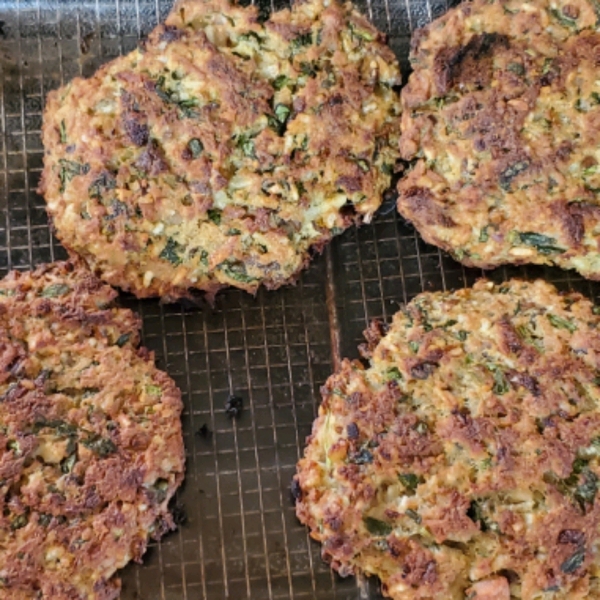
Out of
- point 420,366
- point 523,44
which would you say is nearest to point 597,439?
point 420,366

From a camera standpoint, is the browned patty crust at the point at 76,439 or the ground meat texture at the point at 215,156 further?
the ground meat texture at the point at 215,156

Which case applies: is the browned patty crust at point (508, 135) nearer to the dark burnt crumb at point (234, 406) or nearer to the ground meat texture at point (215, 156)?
the ground meat texture at point (215, 156)

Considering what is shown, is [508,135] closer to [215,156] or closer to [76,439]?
[215,156]

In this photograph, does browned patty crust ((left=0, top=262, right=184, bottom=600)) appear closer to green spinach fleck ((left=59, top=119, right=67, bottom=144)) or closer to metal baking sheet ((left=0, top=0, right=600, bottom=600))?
metal baking sheet ((left=0, top=0, right=600, bottom=600))

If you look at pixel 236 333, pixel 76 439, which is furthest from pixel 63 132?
pixel 76 439

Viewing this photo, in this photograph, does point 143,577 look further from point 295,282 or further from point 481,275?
point 481,275

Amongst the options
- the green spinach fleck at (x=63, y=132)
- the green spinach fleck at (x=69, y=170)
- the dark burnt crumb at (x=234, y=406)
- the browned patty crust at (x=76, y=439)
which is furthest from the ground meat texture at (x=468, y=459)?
the green spinach fleck at (x=63, y=132)

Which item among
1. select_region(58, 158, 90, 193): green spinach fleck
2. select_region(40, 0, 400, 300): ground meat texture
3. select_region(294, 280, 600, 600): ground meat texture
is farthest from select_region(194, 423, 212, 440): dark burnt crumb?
select_region(58, 158, 90, 193): green spinach fleck
